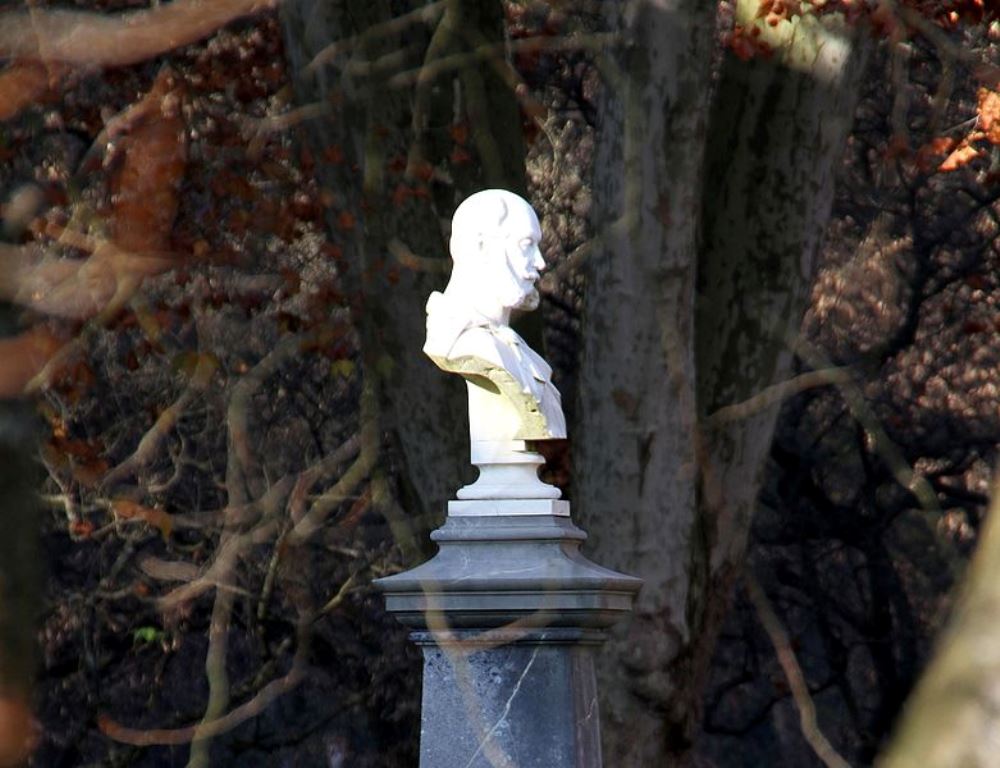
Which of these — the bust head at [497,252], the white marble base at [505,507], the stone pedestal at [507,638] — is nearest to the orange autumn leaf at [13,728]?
the stone pedestal at [507,638]

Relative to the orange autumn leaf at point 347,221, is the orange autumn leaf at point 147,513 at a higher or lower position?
lower

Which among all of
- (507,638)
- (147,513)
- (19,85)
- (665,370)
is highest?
(19,85)

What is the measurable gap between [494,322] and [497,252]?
21cm

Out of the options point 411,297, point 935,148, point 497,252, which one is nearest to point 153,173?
point 411,297

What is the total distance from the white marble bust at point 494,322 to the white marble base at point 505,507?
0.16 m

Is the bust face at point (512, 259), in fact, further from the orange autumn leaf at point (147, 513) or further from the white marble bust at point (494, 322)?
the orange autumn leaf at point (147, 513)

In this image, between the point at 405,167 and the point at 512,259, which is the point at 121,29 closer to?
the point at 512,259

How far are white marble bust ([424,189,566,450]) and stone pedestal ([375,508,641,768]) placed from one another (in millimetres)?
281

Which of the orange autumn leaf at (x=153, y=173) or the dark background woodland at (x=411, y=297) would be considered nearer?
the dark background woodland at (x=411, y=297)

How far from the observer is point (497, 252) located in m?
5.86

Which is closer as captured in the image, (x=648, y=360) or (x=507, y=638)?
(x=507, y=638)

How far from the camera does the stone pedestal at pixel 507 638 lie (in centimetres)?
561

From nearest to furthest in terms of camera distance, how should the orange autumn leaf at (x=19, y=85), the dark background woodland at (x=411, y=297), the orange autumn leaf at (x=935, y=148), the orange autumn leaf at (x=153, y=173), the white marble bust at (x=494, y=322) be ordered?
the orange autumn leaf at (x=19, y=85)
the white marble bust at (x=494, y=322)
the dark background woodland at (x=411, y=297)
the orange autumn leaf at (x=153, y=173)
the orange autumn leaf at (x=935, y=148)

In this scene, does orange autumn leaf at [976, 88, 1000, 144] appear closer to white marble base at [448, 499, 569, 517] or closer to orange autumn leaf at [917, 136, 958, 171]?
orange autumn leaf at [917, 136, 958, 171]
